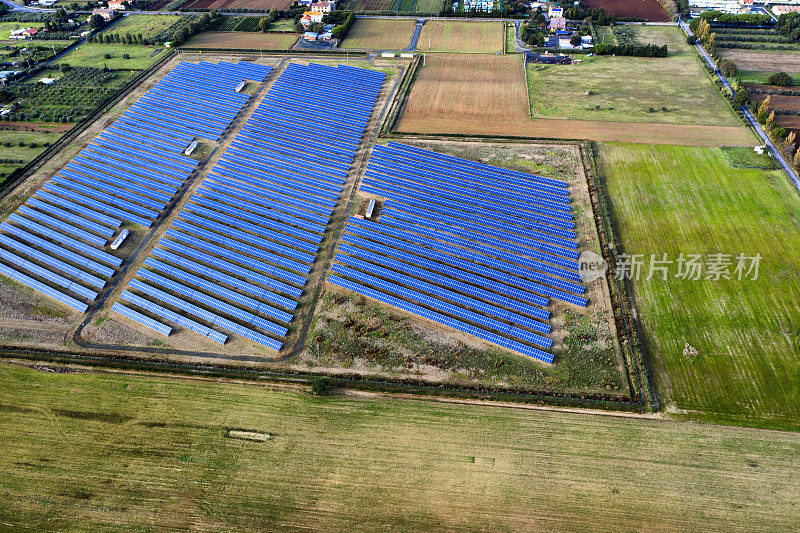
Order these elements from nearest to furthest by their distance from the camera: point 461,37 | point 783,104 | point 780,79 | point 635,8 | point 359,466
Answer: point 359,466 → point 783,104 → point 780,79 → point 461,37 → point 635,8

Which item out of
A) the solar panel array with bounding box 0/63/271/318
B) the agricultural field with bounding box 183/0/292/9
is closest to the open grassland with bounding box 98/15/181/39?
the agricultural field with bounding box 183/0/292/9

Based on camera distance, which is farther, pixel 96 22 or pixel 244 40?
pixel 96 22

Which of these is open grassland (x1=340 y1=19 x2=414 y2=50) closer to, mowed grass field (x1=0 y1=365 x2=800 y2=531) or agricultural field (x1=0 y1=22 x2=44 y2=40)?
agricultural field (x1=0 y1=22 x2=44 y2=40)

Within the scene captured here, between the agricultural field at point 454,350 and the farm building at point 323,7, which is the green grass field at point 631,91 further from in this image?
the farm building at point 323,7

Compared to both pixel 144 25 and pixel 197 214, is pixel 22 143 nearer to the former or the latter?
pixel 197 214

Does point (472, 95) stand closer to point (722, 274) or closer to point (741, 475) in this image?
point (722, 274)

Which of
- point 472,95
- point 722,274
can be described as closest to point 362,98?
point 472,95

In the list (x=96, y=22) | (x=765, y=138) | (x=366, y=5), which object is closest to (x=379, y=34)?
(x=366, y=5)
